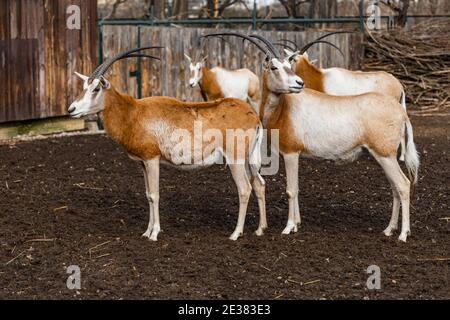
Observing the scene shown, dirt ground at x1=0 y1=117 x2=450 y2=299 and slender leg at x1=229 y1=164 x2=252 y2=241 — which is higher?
slender leg at x1=229 y1=164 x2=252 y2=241

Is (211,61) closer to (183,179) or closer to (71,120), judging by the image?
(71,120)

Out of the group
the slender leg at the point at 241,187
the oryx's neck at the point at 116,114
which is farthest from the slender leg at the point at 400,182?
the oryx's neck at the point at 116,114

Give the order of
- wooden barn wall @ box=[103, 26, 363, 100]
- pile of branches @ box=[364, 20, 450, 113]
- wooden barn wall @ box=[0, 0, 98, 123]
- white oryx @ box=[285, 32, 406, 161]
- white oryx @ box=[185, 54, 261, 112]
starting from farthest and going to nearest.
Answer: pile of branches @ box=[364, 20, 450, 113]
wooden barn wall @ box=[103, 26, 363, 100]
white oryx @ box=[185, 54, 261, 112]
wooden barn wall @ box=[0, 0, 98, 123]
white oryx @ box=[285, 32, 406, 161]

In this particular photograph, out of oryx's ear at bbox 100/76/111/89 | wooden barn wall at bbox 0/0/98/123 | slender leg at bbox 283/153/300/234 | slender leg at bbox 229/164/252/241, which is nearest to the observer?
oryx's ear at bbox 100/76/111/89

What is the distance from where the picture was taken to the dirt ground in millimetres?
5711

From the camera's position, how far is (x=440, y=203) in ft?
27.5

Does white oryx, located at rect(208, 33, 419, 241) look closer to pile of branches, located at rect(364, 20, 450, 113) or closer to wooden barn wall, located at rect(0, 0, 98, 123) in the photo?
wooden barn wall, located at rect(0, 0, 98, 123)

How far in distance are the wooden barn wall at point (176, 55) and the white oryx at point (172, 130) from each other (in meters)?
7.17

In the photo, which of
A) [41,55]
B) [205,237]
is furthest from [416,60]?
[205,237]

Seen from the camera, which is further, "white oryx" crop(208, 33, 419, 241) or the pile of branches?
the pile of branches

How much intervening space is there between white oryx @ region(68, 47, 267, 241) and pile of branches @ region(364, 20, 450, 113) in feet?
38.6

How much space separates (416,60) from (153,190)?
1295cm

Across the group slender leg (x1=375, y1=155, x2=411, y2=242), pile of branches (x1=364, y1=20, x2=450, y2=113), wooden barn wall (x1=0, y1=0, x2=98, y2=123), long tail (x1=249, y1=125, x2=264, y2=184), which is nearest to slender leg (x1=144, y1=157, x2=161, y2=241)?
long tail (x1=249, y1=125, x2=264, y2=184)

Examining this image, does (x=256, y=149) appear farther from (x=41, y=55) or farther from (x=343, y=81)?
(x=41, y=55)
